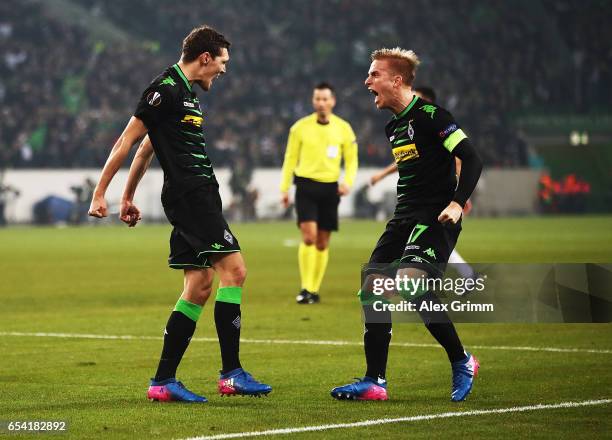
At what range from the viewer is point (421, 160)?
7.49 metres

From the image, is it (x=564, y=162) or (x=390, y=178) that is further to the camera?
(x=564, y=162)

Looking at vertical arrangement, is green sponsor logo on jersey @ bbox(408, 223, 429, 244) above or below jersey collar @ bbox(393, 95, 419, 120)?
below

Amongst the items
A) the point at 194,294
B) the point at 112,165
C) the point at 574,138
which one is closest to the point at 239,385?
the point at 194,294

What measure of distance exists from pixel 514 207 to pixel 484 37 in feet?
33.2

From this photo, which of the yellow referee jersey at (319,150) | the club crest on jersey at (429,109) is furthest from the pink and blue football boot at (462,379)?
the yellow referee jersey at (319,150)

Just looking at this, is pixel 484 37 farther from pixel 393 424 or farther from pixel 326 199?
pixel 393 424

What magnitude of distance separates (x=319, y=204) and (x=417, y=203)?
844 centimetres

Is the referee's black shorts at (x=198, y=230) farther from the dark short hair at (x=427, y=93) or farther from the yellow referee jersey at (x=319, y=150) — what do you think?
the yellow referee jersey at (x=319, y=150)

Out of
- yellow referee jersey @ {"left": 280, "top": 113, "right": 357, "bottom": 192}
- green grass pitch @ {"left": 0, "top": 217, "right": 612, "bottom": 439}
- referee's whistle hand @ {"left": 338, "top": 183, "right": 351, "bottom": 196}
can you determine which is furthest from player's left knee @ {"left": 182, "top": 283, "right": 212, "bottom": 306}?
yellow referee jersey @ {"left": 280, "top": 113, "right": 357, "bottom": 192}

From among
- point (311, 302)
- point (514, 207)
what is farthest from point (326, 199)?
point (514, 207)

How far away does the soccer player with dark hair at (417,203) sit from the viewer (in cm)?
730

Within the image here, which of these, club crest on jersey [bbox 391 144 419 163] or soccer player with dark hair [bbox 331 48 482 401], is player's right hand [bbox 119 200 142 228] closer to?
soccer player with dark hair [bbox 331 48 482 401]

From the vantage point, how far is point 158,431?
20.4 feet

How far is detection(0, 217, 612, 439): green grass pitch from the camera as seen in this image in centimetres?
649
